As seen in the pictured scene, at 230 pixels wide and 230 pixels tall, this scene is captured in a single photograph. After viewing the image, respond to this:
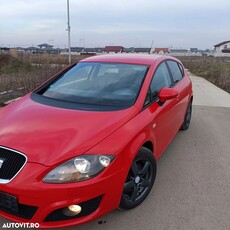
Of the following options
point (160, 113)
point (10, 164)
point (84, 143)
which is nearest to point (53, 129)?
point (84, 143)

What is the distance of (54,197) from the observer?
2.20m

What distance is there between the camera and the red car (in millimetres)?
2244

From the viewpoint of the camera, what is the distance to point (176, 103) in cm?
419

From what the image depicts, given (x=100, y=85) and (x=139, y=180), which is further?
(x=100, y=85)

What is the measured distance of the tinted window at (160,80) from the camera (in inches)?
139

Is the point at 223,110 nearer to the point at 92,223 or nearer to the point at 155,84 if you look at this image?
the point at 155,84

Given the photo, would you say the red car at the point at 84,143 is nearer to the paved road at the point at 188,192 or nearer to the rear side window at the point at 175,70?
the paved road at the point at 188,192

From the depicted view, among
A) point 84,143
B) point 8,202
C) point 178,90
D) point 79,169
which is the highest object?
point 178,90

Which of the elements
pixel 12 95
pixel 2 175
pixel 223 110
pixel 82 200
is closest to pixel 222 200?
pixel 82 200

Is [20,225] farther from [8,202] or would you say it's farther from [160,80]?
[160,80]

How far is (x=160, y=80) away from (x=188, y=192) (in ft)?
4.89

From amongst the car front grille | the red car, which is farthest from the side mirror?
the car front grille

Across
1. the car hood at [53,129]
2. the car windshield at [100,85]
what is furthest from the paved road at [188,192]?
the car windshield at [100,85]

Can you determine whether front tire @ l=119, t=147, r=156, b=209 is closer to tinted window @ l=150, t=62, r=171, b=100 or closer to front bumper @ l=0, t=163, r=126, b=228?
front bumper @ l=0, t=163, r=126, b=228
